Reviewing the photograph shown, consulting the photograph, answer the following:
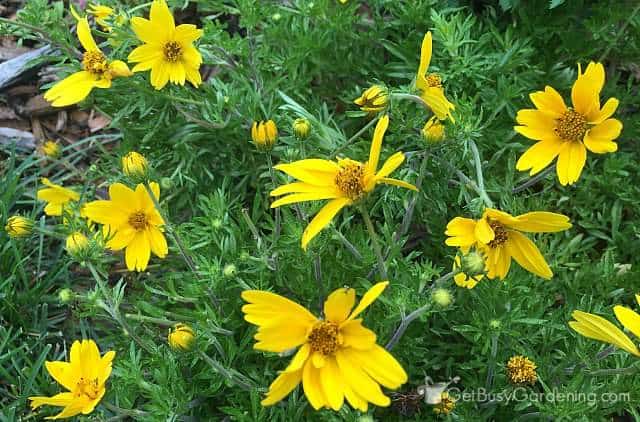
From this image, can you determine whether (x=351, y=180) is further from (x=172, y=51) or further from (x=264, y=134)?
(x=172, y=51)

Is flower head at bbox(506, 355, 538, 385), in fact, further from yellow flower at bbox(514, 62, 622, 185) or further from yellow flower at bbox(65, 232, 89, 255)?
yellow flower at bbox(65, 232, 89, 255)

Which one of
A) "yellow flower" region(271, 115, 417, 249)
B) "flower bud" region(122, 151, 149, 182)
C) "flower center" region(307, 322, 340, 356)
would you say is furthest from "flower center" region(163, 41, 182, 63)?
"flower center" region(307, 322, 340, 356)

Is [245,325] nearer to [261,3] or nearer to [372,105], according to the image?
[372,105]

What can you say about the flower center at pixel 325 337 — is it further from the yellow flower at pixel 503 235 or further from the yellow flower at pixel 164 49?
the yellow flower at pixel 164 49

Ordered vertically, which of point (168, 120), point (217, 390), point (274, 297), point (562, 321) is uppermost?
point (274, 297)

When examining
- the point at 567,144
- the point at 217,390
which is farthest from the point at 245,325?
the point at 567,144
